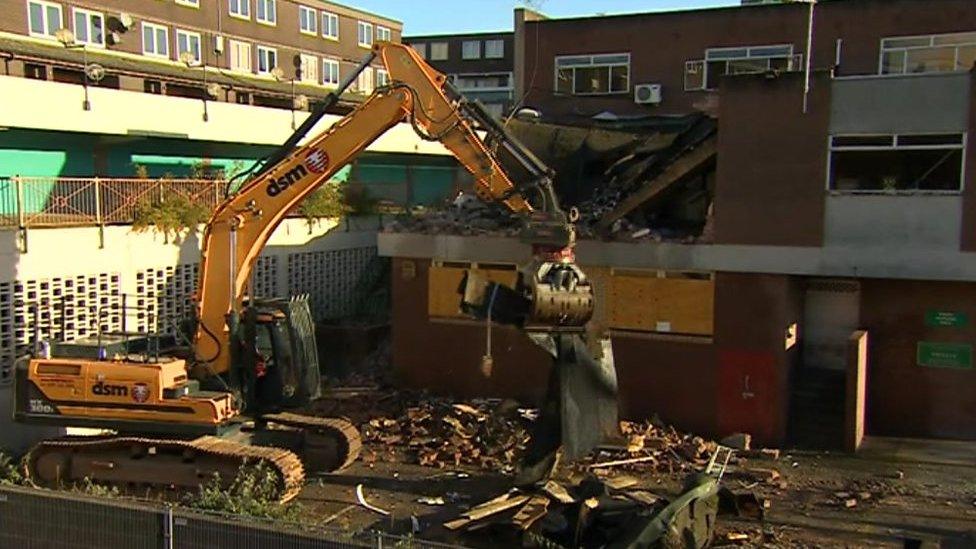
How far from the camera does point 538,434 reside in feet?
45.3

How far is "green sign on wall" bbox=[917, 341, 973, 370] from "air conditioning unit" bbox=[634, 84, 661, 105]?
1198cm

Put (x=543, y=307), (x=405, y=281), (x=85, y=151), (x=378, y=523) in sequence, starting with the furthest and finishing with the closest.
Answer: (x=85, y=151), (x=405, y=281), (x=378, y=523), (x=543, y=307)

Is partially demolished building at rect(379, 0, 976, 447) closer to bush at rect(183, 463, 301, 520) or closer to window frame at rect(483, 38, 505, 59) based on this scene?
bush at rect(183, 463, 301, 520)

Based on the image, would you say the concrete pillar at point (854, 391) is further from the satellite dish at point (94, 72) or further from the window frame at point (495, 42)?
the window frame at point (495, 42)

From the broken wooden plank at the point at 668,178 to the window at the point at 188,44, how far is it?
23301mm

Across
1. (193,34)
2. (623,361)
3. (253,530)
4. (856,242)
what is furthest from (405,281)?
(193,34)

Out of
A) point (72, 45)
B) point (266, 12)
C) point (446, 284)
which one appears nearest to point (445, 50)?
point (266, 12)

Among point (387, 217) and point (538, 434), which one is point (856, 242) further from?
point (387, 217)

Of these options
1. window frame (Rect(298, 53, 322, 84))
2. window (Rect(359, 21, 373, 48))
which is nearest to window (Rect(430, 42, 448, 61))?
window (Rect(359, 21, 373, 48))

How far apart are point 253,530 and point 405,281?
467 inches

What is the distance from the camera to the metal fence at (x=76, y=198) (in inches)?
728

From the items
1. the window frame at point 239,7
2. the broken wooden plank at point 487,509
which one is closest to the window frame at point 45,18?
the window frame at point 239,7

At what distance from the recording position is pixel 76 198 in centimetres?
1969

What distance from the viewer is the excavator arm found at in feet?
48.7
